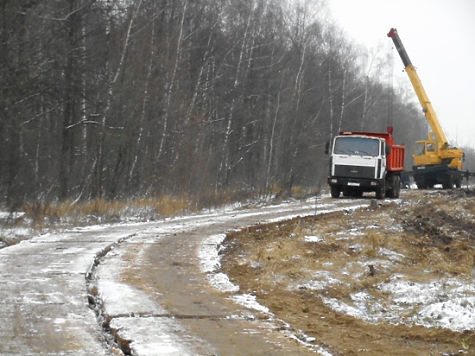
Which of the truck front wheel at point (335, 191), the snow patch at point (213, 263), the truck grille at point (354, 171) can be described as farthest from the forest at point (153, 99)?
the snow patch at point (213, 263)

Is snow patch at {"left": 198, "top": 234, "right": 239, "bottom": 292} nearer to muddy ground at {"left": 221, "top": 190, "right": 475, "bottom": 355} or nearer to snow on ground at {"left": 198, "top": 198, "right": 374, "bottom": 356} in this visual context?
snow on ground at {"left": 198, "top": 198, "right": 374, "bottom": 356}

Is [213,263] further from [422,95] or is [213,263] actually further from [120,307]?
[422,95]

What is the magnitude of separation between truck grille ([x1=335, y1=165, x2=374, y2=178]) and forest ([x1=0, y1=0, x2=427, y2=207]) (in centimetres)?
443

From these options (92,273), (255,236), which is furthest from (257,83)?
(92,273)

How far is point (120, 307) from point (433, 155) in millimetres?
35568

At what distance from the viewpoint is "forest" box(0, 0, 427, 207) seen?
63.7 feet

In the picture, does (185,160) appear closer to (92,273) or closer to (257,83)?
(257,83)

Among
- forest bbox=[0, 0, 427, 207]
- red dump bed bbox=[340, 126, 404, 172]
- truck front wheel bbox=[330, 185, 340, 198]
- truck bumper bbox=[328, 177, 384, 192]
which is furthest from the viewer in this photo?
truck front wheel bbox=[330, 185, 340, 198]

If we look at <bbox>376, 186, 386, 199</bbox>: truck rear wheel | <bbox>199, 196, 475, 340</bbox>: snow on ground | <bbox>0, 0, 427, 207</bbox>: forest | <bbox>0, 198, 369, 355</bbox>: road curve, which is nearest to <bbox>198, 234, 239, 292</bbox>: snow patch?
<bbox>199, 196, 475, 340</bbox>: snow on ground

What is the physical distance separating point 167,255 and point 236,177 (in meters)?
25.0

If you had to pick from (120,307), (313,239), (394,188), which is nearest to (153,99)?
(394,188)

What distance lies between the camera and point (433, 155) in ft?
131

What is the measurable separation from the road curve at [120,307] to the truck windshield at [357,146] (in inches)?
641

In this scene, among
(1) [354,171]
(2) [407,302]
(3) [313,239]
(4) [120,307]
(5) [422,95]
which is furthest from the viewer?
(5) [422,95]
